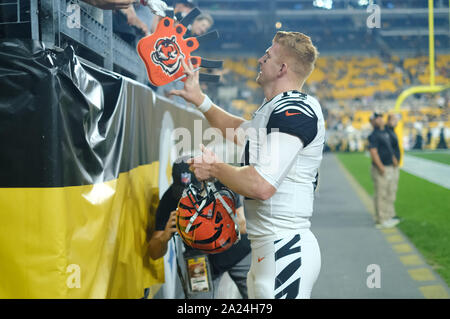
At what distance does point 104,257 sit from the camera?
8.52 ft

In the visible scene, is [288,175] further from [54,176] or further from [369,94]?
[369,94]

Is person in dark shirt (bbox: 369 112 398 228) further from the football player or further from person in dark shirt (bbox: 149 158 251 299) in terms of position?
the football player

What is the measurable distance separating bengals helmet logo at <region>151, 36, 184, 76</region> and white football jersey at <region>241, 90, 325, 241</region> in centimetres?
51

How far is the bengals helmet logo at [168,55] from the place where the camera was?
2637 mm

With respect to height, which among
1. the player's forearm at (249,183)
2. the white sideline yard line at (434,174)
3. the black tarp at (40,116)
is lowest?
the white sideline yard line at (434,174)

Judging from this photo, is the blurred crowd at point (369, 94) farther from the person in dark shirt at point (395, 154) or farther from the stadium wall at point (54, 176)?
the stadium wall at point (54, 176)

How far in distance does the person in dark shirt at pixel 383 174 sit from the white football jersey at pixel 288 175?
7.20 metres

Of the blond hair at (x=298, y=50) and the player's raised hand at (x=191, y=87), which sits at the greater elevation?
the blond hair at (x=298, y=50)

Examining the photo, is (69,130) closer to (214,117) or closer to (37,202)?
(37,202)

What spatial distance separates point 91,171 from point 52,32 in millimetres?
657

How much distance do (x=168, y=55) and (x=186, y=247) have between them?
149 centimetres

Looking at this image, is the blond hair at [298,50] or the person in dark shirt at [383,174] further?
the person in dark shirt at [383,174]

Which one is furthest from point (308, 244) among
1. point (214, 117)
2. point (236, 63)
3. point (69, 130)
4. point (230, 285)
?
point (236, 63)

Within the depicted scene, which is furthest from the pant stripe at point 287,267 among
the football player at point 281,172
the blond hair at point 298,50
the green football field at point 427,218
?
the green football field at point 427,218
